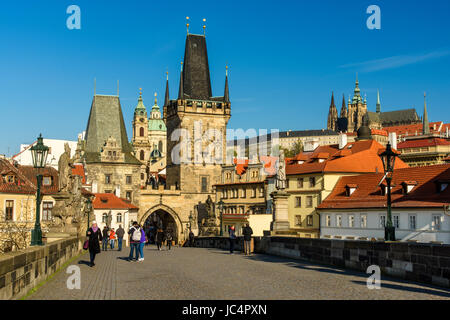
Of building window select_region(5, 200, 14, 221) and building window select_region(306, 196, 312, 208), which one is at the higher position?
building window select_region(306, 196, 312, 208)

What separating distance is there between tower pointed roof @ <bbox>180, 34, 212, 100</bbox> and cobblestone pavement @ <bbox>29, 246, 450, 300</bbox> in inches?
2796

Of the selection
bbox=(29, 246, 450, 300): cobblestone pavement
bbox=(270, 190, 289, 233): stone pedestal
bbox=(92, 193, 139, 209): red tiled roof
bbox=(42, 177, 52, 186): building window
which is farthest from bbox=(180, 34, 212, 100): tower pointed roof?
bbox=(29, 246, 450, 300): cobblestone pavement

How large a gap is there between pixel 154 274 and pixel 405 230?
30441 mm

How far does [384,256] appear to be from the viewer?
49.3 ft

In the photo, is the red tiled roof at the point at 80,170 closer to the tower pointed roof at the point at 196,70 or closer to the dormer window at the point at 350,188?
the tower pointed roof at the point at 196,70

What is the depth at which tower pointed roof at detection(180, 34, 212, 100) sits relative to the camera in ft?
288

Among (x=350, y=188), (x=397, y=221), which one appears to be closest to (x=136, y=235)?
(x=397, y=221)

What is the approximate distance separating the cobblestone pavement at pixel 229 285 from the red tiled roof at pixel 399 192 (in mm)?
26817

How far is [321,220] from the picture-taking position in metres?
55.3

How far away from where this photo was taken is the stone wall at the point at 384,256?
12727mm

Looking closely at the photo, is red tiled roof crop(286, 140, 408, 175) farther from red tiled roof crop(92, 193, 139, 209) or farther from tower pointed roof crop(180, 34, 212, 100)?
tower pointed roof crop(180, 34, 212, 100)

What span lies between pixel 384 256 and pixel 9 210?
40198 millimetres
